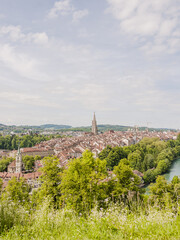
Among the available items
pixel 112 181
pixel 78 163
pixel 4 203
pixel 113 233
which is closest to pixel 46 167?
pixel 78 163

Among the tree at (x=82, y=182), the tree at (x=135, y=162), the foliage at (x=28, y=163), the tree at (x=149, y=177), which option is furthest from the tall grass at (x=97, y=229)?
the foliage at (x=28, y=163)

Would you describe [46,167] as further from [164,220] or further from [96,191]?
[164,220]

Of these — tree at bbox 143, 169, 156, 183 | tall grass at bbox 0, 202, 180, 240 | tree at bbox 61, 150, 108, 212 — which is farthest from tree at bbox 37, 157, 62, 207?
tree at bbox 143, 169, 156, 183

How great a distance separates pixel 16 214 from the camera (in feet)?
16.5

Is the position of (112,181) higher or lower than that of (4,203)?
lower

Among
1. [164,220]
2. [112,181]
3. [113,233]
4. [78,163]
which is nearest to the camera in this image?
[113,233]

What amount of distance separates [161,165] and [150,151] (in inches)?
598

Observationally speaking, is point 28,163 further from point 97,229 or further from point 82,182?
point 97,229

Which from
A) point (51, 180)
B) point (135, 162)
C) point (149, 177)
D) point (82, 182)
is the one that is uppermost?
point (82, 182)

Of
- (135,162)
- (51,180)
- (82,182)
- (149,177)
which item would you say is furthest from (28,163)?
(82,182)

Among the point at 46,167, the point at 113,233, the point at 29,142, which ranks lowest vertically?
the point at 29,142

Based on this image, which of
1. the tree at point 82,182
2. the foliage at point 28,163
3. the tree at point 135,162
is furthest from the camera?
the foliage at point 28,163

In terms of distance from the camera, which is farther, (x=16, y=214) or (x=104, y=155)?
(x=104, y=155)

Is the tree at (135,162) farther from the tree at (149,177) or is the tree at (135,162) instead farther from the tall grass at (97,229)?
the tall grass at (97,229)
